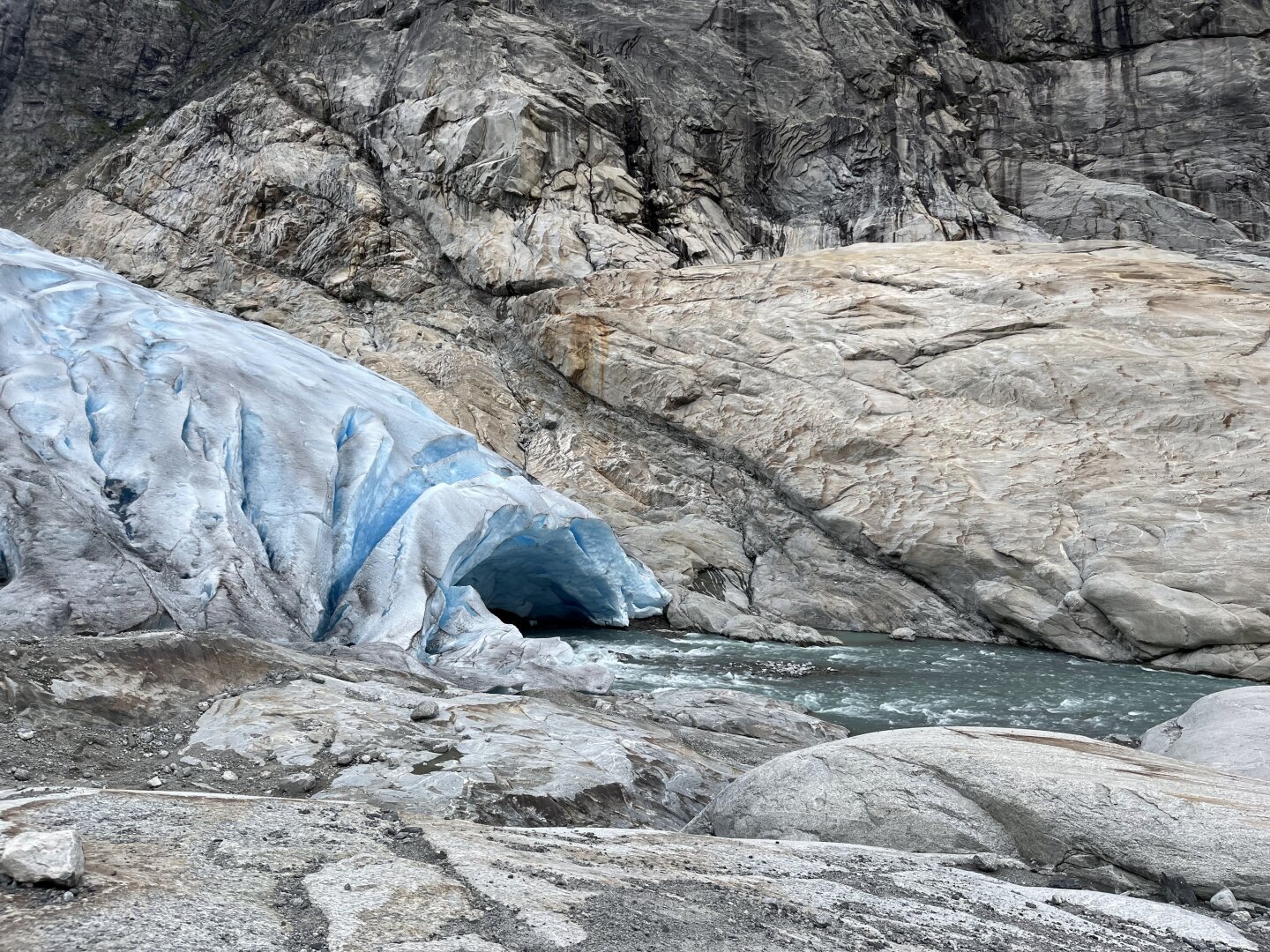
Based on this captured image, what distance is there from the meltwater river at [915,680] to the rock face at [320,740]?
9.50 feet

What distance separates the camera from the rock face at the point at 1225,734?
6.37 m

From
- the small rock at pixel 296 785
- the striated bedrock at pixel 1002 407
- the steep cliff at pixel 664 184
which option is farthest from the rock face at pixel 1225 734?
the steep cliff at pixel 664 184

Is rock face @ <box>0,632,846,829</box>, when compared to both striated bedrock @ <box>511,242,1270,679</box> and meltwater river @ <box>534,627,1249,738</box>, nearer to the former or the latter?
meltwater river @ <box>534,627,1249,738</box>

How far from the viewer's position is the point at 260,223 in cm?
2361

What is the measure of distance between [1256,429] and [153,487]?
15.8m

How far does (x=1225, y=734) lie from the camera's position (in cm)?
684

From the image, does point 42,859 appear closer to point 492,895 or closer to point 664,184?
point 492,895

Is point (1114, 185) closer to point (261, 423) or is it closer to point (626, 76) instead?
point (626, 76)

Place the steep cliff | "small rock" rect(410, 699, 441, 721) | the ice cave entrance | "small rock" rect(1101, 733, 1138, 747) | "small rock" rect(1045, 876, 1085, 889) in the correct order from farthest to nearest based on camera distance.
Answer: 1. the steep cliff
2. the ice cave entrance
3. "small rock" rect(1101, 733, 1138, 747)
4. "small rock" rect(410, 699, 441, 721)
5. "small rock" rect(1045, 876, 1085, 889)

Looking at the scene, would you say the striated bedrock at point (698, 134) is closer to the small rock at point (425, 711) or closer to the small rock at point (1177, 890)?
the small rock at point (425, 711)

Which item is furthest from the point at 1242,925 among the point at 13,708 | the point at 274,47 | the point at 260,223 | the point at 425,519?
the point at 274,47

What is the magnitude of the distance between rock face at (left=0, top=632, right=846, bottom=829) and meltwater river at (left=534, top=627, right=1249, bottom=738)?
2895 millimetres

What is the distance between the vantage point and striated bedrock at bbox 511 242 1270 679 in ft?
46.5

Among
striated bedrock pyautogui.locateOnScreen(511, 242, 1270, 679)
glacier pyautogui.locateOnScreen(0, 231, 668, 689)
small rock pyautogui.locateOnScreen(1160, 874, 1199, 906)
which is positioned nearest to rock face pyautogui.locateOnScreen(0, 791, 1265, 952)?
small rock pyautogui.locateOnScreen(1160, 874, 1199, 906)
